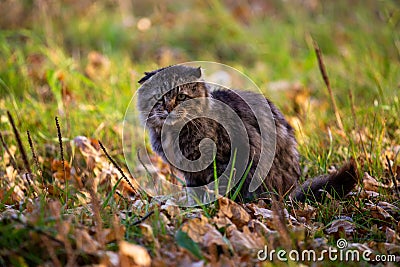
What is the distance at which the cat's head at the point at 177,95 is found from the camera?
327cm

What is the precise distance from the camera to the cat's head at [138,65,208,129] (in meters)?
3.27

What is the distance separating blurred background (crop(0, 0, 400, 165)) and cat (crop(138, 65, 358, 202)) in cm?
52

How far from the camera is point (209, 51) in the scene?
23.5 feet

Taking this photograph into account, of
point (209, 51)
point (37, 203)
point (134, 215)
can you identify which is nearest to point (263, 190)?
point (134, 215)

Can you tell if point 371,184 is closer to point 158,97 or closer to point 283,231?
point 283,231

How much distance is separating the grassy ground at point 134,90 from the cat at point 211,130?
0.32m

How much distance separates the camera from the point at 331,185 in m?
2.96

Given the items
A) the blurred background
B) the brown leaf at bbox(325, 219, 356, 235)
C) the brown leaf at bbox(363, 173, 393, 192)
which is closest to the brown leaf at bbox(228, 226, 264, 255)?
the brown leaf at bbox(325, 219, 356, 235)

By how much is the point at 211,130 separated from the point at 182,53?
393cm

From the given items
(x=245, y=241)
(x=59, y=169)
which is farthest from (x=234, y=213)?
(x=59, y=169)

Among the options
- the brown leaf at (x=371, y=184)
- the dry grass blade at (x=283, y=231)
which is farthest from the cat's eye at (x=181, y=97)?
the dry grass blade at (x=283, y=231)

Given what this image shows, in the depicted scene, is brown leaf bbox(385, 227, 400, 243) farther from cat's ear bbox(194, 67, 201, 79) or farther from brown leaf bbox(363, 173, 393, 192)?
cat's ear bbox(194, 67, 201, 79)

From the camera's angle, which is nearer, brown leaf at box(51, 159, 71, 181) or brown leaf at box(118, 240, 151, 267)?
brown leaf at box(118, 240, 151, 267)

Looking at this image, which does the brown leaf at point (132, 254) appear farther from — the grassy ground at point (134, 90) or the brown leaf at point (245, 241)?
the brown leaf at point (245, 241)
